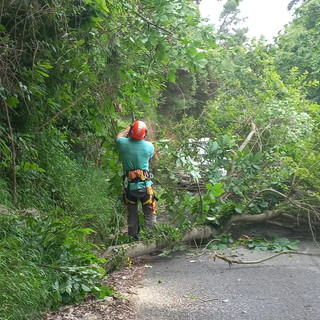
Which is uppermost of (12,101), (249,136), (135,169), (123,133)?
(12,101)

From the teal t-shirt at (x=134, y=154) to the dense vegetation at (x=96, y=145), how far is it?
21cm

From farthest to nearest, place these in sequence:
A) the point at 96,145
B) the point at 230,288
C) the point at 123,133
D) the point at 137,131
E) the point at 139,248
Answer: the point at 96,145 → the point at 123,133 → the point at 137,131 → the point at 139,248 → the point at 230,288

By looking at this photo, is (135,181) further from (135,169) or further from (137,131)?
(137,131)

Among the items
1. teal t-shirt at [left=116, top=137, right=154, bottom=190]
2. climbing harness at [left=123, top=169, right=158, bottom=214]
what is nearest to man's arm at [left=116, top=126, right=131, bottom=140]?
teal t-shirt at [left=116, top=137, right=154, bottom=190]

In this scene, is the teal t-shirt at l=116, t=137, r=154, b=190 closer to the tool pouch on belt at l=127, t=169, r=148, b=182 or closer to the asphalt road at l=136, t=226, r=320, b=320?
the tool pouch on belt at l=127, t=169, r=148, b=182

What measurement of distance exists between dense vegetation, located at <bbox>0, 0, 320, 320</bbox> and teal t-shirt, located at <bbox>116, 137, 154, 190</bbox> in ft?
0.68

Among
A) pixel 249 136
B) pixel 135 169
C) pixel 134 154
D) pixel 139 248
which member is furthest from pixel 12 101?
pixel 249 136

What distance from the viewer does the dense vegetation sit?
13.6ft

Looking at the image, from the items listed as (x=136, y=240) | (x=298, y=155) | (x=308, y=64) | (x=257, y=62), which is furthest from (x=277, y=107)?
(x=308, y=64)

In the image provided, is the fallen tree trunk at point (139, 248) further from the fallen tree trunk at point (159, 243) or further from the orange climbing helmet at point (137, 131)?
the orange climbing helmet at point (137, 131)

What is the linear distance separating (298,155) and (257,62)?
4.71 m

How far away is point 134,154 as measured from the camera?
6.11 metres

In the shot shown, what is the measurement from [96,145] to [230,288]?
18.6 feet

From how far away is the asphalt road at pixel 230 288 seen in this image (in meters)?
3.93
